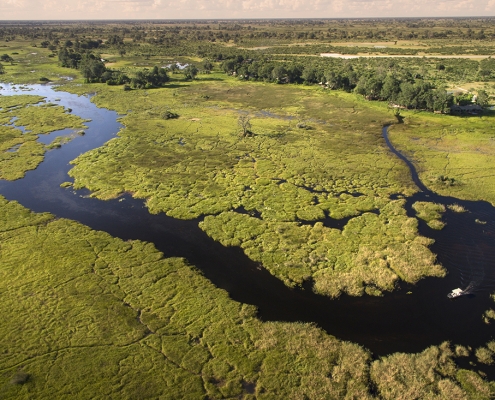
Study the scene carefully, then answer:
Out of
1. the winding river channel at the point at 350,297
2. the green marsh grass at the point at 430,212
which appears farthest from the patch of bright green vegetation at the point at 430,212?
the winding river channel at the point at 350,297

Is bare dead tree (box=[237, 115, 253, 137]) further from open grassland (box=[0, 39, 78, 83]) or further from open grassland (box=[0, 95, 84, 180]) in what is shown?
open grassland (box=[0, 39, 78, 83])

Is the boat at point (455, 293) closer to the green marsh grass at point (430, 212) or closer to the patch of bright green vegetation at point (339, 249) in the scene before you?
the patch of bright green vegetation at point (339, 249)

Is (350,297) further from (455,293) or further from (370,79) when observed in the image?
(370,79)

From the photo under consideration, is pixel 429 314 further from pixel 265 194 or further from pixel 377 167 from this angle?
pixel 377 167

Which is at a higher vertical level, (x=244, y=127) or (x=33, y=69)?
(x=244, y=127)

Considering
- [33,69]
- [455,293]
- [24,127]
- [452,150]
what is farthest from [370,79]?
[33,69]
